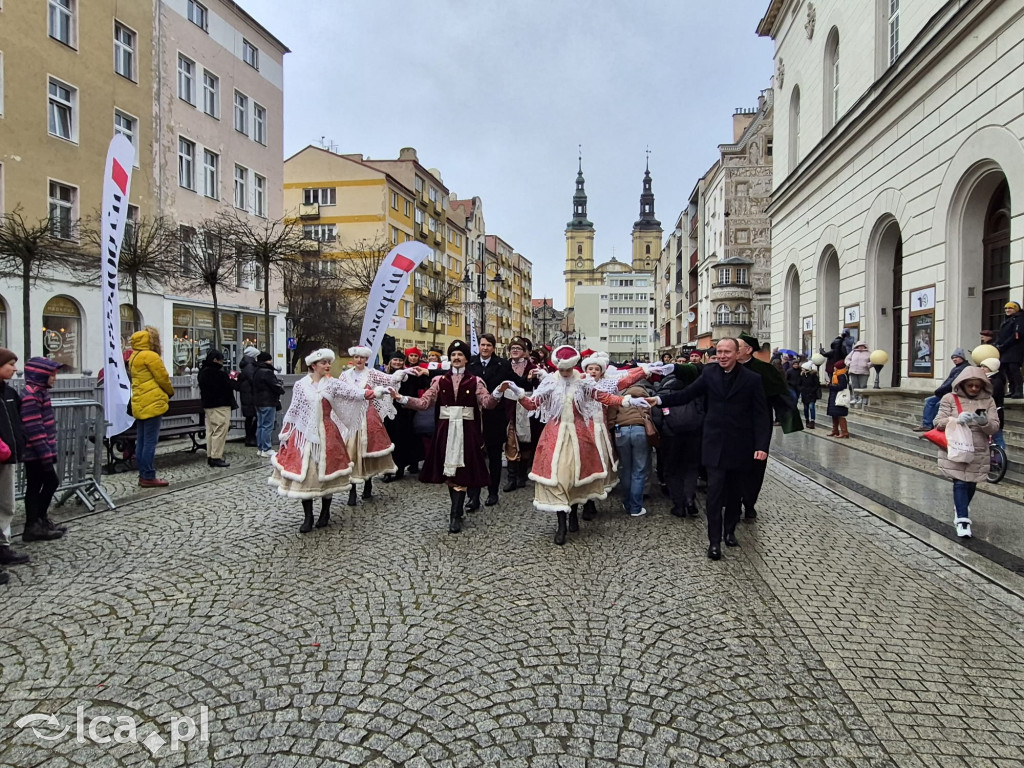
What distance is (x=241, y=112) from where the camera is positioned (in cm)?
3136

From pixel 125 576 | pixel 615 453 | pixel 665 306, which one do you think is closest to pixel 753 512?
pixel 615 453

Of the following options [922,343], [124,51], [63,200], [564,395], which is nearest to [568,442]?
[564,395]

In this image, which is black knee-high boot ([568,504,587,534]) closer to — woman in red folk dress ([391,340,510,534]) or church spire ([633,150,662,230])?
woman in red folk dress ([391,340,510,534])

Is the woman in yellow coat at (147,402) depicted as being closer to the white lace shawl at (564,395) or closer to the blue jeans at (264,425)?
the blue jeans at (264,425)

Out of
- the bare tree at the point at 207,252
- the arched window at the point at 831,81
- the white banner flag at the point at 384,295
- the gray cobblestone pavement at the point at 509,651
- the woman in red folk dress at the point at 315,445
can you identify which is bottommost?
the gray cobblestone pavement at the point at 509,651

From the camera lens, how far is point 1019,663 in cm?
371

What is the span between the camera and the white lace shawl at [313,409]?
646cm

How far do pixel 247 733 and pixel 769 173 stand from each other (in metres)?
60.1

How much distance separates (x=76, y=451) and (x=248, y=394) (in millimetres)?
5069

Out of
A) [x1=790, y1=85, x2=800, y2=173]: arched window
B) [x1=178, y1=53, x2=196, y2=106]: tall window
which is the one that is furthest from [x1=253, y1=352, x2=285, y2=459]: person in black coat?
[x1=790, y1=85, x2=800, y2=173]: arched window

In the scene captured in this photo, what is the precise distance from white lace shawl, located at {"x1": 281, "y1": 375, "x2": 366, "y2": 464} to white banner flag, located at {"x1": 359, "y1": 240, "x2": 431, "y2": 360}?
4.04 m

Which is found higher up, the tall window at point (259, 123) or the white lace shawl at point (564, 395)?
the tall window at point (259, 123)

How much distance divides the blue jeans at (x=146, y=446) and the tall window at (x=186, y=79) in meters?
23.5

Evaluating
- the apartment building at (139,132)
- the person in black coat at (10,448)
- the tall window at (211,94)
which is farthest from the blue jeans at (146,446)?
the tall window at (211,94)
